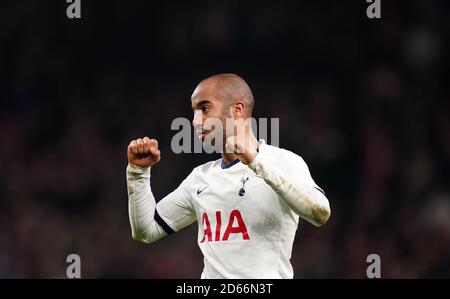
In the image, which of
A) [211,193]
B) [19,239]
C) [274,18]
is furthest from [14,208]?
[211,193]

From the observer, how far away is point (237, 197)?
13.5ft

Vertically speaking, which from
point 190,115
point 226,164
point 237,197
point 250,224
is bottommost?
point 250,224

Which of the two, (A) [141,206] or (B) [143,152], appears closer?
(B) [143,152]

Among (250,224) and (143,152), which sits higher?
(143,152)

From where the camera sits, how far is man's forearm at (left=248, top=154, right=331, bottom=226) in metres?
3.73

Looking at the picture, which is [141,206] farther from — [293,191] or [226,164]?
[293,191]

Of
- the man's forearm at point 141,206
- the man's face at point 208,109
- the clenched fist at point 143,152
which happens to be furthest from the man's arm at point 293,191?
the man's forearm at point 141,206

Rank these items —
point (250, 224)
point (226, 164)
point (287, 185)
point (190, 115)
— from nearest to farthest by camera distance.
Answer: point (287, 185)
point (250, 224)
point (226, 164)
point (190, 115)

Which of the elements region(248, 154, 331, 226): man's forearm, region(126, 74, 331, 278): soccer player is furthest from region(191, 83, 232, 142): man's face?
region(248, 154, 331, 226): man's forearm

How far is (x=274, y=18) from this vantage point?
27.3ft

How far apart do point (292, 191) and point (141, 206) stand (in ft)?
3.34

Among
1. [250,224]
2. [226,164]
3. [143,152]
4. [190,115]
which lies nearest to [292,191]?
[250,224]

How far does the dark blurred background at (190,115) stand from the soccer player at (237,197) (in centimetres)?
308
